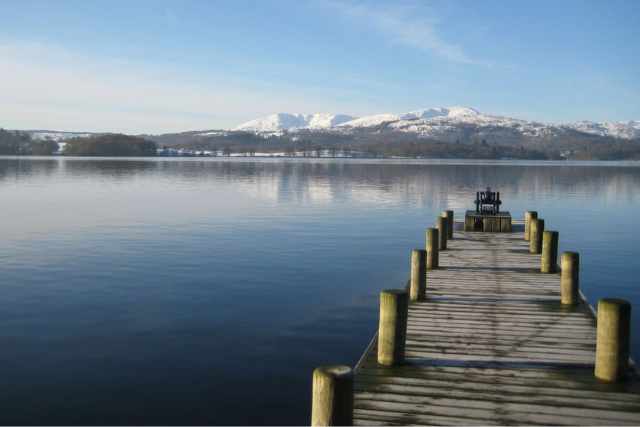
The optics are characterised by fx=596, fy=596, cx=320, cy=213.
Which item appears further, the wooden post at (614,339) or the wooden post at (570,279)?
the wooden post at (570,279)

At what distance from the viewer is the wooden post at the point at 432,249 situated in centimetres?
1568

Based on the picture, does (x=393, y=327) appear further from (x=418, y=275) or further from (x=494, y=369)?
(x=418, y=275)

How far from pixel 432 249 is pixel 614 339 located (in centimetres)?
797

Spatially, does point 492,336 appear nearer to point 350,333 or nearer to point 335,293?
point 350,333

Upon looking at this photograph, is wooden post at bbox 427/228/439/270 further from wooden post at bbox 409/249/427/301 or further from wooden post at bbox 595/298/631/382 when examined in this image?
wooden post at bbox 595/298/631/382

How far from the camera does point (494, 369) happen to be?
28.2ft

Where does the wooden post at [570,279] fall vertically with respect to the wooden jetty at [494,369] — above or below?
above

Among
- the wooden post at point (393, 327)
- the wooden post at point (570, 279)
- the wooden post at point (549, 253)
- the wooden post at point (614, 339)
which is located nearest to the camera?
the wooden post at point (614, 339)

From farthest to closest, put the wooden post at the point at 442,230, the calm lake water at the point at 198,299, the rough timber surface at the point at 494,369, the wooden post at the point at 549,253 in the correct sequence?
1. the wooden post at the point at 442,230
2. the wooden post at the point at 549,253
3. the calm lake water at the point at 198,299
4. the rough timber surface at the point at 494,369

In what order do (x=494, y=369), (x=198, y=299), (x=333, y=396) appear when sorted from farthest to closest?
(x=198, y=299), (x=494, y=369), (x=333, y=396)

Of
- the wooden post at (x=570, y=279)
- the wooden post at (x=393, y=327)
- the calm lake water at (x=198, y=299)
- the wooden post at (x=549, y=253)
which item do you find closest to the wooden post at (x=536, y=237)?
the calm lake water at (x=198, y=299)

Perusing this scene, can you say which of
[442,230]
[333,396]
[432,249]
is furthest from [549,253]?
[333,396]

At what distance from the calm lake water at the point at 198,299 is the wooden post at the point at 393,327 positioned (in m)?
1.74

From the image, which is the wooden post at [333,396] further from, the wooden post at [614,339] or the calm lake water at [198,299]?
the wooden post at [614,339]
